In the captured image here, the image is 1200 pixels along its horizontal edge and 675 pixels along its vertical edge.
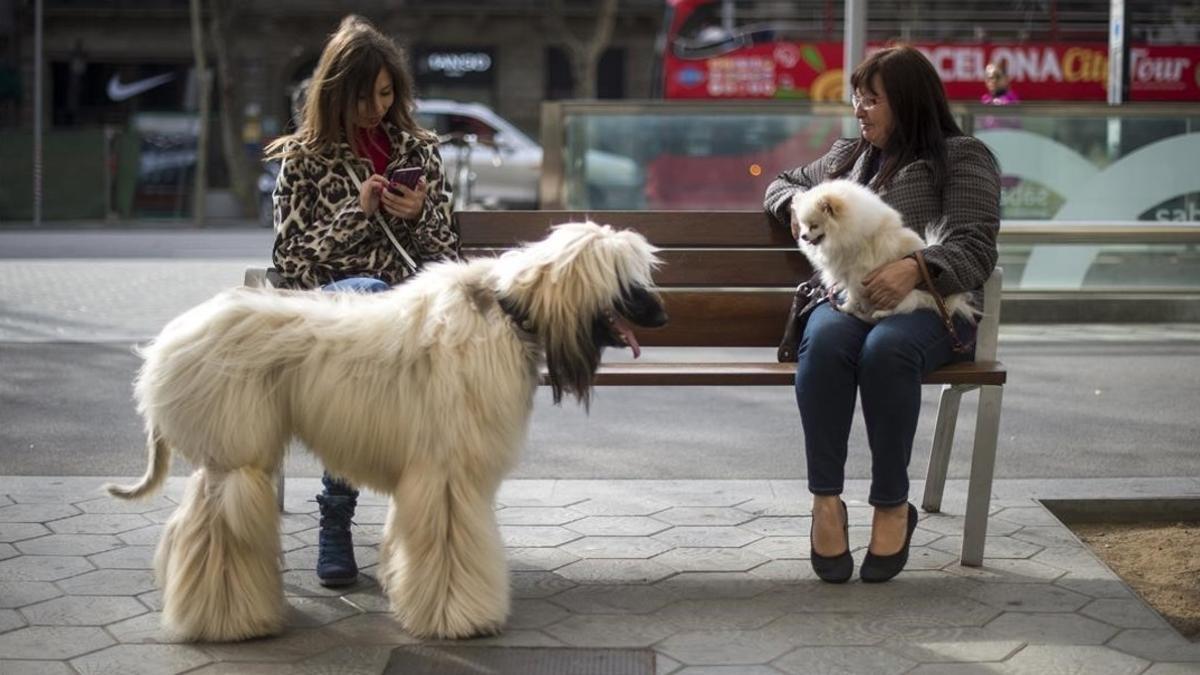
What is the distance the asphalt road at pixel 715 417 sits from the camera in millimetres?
6441

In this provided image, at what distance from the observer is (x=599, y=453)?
22.2 ft

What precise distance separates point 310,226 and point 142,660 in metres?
1.53

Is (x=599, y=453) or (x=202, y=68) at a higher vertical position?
(x=202, y=68)

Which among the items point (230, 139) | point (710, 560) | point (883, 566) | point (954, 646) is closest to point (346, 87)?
point (710, 560)

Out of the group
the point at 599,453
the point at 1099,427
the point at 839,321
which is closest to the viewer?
the point at 839,321

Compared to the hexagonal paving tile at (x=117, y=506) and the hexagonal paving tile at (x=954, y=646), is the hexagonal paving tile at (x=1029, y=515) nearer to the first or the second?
the hexagonal paving tile at (x=954, y=646)

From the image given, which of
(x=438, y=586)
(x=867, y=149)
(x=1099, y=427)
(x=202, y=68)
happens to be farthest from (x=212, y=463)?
(x=202, y=68)

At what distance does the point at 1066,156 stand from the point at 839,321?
7660 millimetres

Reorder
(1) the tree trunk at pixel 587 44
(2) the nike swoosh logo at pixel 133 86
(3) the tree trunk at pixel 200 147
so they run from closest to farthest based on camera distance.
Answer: (3) the tree trunk at pixel 200 147
(1) the tree trunk at pixel 587 44
(2) the nike swoosh logo at pixel 133 86

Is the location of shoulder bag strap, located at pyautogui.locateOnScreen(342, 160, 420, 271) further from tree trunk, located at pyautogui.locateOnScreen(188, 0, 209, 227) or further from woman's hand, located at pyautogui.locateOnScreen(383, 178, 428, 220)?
tree trunk, located at pyautogui.locateOnScreen(188, 0, 209, 227)

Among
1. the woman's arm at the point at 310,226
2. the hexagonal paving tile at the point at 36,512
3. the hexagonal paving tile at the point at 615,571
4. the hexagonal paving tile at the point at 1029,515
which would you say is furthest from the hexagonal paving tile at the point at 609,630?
the hexagonal paving tile at the point at 36,512

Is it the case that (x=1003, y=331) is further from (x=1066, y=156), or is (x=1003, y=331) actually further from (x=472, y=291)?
(x=472, y=291)

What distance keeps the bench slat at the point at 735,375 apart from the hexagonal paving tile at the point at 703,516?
0.70 meters

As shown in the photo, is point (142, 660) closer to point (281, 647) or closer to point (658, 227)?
point (281, 647)
